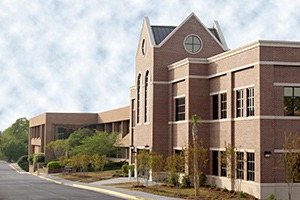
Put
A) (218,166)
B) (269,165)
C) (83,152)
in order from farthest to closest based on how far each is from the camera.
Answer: (83,152) < (218,166) < (269,165)

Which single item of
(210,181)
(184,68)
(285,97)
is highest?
(184,68)

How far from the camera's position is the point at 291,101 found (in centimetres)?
3766

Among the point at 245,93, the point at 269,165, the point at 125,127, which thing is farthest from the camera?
the point at 125,127

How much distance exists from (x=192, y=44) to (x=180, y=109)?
284 inches

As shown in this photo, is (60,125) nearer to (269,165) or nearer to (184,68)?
(184,68)

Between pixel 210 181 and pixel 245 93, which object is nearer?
pixel 245 93

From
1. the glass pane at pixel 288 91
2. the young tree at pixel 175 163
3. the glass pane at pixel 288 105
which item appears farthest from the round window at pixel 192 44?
the glass pane at pixel 288 105

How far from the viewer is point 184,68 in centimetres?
4697

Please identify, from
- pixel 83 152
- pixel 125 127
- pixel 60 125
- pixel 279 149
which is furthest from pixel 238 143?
pixel 60 125

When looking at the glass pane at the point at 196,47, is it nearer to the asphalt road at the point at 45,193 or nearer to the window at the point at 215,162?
the window at the point at 215,162

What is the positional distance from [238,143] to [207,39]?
1574cm

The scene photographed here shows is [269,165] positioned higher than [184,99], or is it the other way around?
[184,99]

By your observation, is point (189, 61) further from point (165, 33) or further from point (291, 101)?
point (291, 101)

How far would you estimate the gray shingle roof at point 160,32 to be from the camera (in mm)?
53975
